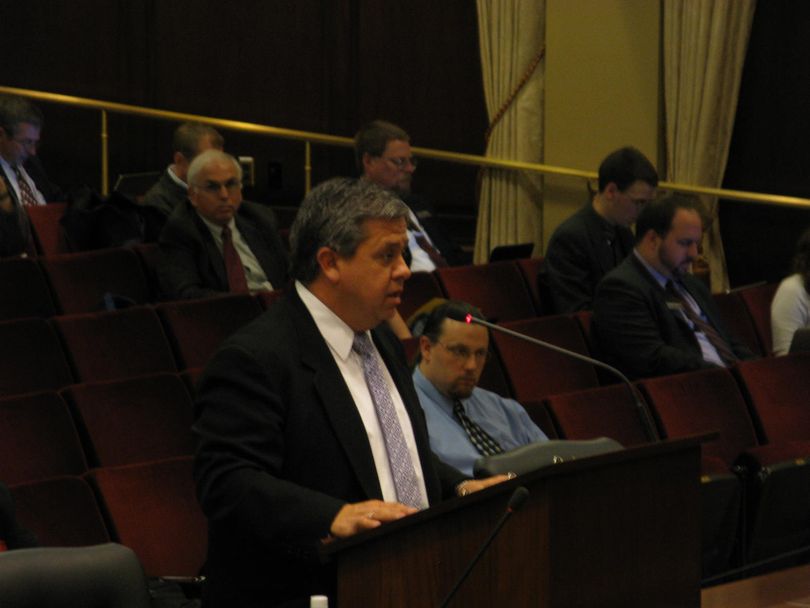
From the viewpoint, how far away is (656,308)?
173 inches

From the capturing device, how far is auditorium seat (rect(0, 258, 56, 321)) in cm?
441

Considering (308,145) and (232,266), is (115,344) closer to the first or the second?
(232,266)

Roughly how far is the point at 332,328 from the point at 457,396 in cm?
142

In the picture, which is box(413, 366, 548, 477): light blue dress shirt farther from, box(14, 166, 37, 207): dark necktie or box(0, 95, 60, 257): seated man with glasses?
box(14, 166, 37, 207): dark necktie

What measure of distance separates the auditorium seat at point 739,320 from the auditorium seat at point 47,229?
2.13 meters

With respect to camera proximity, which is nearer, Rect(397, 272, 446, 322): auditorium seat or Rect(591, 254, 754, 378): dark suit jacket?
Rect(591, 254, 754, 378): dark suit jacket

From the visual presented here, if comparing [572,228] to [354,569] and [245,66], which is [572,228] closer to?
[245,66]

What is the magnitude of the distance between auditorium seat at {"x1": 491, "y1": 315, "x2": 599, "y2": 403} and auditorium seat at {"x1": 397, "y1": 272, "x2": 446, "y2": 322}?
17.8 inches

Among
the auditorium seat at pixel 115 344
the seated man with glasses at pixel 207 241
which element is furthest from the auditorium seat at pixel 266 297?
the auditorium seat at pixel 115 344

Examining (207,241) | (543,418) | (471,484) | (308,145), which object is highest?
(308,145)

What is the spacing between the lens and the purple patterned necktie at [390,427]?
2031 mm

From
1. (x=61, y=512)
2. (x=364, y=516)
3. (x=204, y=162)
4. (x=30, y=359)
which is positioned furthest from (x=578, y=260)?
(x=364, y=516)

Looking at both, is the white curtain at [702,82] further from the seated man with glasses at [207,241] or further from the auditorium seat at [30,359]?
the auditorium seat at [30,359]

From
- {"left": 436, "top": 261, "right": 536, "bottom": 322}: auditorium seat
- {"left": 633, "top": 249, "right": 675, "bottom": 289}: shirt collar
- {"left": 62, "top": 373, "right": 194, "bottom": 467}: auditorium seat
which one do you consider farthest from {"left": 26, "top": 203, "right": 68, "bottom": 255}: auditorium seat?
{"left": 633, "top": 249, "right": 675, "bottom": 289}: shirt collar
